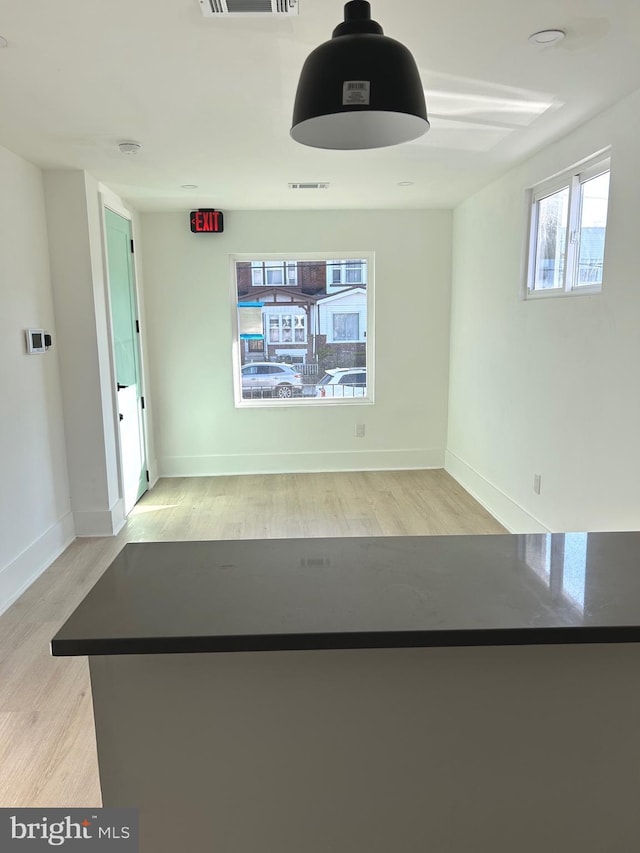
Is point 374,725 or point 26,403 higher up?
point 26,403

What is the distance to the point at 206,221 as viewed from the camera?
510 centimetres

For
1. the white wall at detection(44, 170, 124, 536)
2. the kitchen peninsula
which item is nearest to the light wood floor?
the white wall at detection(44, 170, 124, 536)

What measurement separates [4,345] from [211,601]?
2701 millimetres

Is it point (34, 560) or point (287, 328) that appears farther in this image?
point (287, 328)

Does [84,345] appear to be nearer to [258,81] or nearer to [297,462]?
[258,81]

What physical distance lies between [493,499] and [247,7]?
143 inches

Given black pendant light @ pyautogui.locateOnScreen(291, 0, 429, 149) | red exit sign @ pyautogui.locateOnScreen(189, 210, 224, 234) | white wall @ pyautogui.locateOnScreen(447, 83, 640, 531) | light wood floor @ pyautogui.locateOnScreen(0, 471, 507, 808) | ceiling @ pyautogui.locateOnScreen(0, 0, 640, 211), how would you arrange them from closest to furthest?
black pendant light @ pyautogui.locateOnScreen(291, 0, 429, 149) → ceiling @ pyautogui.locateOnScreen(0, 0, 640, 211) → light wood floor @ pyautogui.locateOnScreen(0, 471, 507, 808) → white wall @ pyautogui.locateOnScreen(447, 83, 640, 531) → red exit sign @ pyautogui.locateOnScreen(189, 210, 224, 234)

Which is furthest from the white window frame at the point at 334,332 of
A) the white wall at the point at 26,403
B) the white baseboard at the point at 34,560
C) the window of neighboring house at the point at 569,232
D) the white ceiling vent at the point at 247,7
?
the white ceiling vent at the point at 247,7

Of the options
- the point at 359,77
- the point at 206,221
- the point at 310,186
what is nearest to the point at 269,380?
A: the point at 206,221

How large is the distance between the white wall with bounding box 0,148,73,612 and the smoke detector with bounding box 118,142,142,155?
652 millimetres

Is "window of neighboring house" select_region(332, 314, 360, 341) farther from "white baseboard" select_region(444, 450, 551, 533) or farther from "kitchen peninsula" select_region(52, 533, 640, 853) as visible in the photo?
"kitchen peninsula" select_region(52, 533, 640, 853)

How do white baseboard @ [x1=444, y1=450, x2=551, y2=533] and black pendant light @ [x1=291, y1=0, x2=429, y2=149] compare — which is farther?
white baseboard @ [x1=444, y1=450, x2=551, y2=533]

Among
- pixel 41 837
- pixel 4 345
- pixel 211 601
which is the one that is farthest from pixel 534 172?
pixel 41 837

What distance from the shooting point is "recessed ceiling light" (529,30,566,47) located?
1968 mm
